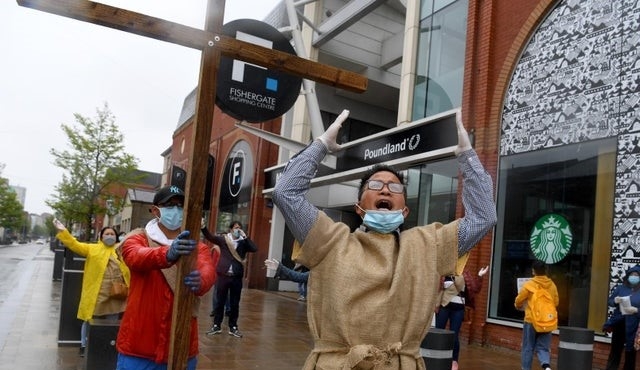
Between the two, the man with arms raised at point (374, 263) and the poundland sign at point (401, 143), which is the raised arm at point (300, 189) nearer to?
the man with arms raised at point (374, 263)

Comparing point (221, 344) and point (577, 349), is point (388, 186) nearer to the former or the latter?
point (577, 349)

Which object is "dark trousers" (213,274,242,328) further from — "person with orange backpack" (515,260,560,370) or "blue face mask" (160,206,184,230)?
"blue face mask" (160,206,184,230)

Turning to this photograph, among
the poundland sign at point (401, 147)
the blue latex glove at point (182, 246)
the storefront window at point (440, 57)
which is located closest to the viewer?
the blue latex glove at point (182, 246)

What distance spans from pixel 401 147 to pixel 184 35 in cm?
926

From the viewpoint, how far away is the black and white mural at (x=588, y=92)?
8.00 meters

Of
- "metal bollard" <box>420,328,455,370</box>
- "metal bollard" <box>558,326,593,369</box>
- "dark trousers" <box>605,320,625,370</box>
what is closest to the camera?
"metal bollard" <box>420,328,455,370</box>

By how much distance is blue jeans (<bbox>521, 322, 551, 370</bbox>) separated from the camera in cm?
721

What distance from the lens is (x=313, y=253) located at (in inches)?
88.4

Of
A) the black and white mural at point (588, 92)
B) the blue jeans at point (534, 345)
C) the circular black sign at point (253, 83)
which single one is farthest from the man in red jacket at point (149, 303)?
the black and white mural at point (588, 92)

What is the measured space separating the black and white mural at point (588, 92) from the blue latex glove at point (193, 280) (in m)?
7.01

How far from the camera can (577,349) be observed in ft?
21.2

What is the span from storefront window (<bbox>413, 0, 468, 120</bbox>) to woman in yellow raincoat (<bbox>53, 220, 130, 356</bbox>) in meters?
7.43

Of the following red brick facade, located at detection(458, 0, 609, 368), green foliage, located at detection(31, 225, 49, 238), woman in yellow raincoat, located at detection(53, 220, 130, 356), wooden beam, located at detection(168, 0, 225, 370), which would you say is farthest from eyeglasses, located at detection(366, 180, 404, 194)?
green foliage, located at detection(31, 225, 49, 238)

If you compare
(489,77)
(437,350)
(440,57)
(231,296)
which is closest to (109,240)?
(231,296)
